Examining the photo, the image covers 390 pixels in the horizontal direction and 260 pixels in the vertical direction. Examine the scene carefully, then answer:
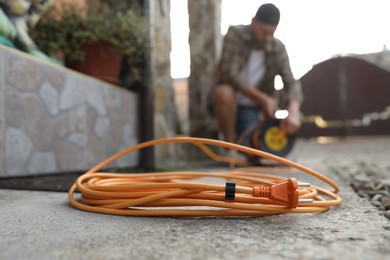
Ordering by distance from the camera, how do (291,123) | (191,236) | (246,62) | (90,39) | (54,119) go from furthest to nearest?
(246,62) → (291,123) → (90,39) → (54,119) → (191,236)

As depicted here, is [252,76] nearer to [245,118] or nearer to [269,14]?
[245,118]

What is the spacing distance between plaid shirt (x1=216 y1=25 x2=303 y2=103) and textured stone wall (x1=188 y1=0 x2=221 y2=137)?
0.71 meters

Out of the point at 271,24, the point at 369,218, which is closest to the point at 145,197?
the point at 369,218

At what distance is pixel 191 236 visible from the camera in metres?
0.70

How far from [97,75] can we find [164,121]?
69 centimetres

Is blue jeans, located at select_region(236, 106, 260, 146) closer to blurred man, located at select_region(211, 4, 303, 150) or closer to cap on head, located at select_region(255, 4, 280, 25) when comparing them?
blurred man, located at select_region(211, 4, 303, 150)

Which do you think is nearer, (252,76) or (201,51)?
(252,76)

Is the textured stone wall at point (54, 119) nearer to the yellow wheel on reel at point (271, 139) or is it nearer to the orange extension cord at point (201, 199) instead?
the orange extension cord at point (201, 199)

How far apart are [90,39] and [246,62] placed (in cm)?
115

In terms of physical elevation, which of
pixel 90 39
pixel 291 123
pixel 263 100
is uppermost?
pixel 90 39

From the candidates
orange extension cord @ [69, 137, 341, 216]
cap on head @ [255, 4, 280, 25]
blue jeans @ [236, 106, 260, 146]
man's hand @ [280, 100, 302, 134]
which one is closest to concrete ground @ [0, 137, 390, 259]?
orange extension cord @ [69, 137, 341, 216]

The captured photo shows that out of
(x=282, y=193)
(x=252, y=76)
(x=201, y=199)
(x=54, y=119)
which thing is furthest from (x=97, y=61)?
(x=282, y=193)

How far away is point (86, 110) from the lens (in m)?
2.06

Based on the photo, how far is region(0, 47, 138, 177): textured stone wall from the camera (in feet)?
5.05
